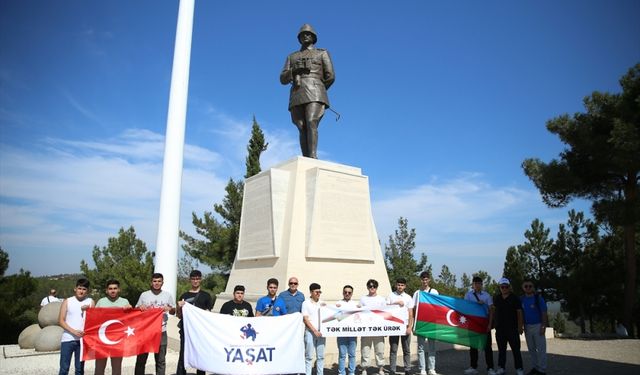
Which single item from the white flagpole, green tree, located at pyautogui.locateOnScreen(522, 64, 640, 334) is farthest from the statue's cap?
green tree, located at pyautogui.locateOnScreen(522, 64, 640, 334)

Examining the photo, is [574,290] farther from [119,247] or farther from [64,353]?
[119,247]

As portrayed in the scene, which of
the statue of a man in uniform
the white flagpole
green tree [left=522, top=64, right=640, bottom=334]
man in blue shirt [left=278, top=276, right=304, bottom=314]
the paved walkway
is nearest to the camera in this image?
man in blue shirt [left=278, top=276, right=304, bottom=314]

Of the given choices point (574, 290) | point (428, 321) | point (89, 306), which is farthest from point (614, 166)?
point (89, 306)

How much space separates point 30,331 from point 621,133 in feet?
57.3

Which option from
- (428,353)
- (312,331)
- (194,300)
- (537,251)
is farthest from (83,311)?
(537,251)

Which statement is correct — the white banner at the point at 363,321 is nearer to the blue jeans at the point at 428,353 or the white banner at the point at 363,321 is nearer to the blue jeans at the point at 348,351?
the blue jeans at the point at 348,351

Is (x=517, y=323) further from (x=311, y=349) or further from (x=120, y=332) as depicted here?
(x=120, y=332)

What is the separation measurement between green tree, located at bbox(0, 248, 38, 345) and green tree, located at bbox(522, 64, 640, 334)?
22.2 meters

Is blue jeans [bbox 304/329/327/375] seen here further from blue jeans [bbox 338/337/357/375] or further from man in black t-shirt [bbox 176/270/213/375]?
man in black t-shirt [bbox 176/270/213/375]

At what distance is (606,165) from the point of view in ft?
49.6

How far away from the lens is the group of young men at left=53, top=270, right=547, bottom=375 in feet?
18.0

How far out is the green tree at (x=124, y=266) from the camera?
1933cm

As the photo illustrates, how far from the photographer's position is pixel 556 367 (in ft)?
26.3

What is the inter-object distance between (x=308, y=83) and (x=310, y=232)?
12.7ft
